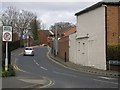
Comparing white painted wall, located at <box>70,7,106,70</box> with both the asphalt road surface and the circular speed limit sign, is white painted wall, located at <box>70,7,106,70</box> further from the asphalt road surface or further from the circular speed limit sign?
the circular speed limit sign

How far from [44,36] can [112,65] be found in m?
102

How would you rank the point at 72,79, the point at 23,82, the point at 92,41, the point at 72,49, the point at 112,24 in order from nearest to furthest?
1. the point at 23,82
2. the point at 72,79
3. the point at 112,24
4. the point at 92,41
5. the point at 72,49

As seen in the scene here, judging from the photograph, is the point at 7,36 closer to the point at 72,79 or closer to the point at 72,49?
the point at 72,79

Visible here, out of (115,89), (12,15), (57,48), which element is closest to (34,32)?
(12,15)

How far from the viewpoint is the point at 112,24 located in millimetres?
37469

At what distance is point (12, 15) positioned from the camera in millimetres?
94062

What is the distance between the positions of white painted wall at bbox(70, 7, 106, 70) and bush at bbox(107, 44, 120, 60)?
2.03 ft

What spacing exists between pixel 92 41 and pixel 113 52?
16.3ft

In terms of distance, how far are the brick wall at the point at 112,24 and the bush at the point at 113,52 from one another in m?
1.06

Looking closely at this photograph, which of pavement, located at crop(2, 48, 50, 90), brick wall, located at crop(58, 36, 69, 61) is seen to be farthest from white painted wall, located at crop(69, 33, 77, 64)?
pavement, located at crop(2, 48, 50, 90)

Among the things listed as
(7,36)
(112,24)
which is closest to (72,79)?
(7,36)

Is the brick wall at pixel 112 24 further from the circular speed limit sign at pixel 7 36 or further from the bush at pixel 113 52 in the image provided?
the circular speed limit sign at pixel 7 36

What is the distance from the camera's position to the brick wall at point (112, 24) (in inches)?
1465

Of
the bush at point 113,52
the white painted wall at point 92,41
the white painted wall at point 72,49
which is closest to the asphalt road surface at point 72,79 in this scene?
the bush at point 113,52
